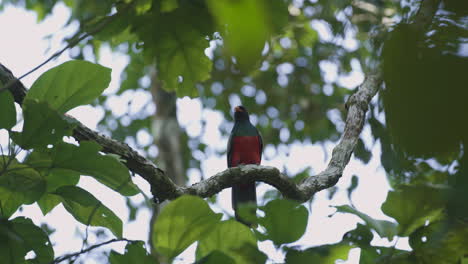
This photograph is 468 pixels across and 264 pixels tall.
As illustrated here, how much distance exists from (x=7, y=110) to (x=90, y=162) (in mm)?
282

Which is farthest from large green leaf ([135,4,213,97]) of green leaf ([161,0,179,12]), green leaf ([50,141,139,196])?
green leaf ([50,141,139,196])

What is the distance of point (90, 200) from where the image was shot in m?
1.45

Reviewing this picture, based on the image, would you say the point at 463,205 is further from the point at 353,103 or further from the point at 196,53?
the point at 353,103

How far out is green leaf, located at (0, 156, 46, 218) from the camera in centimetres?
142

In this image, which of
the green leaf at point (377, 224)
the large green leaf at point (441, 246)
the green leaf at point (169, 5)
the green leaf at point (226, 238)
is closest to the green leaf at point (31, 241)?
the green leaf at point (226, 238)

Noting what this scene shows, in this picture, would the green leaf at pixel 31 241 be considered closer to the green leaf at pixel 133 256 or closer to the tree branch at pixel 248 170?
the green leaf at pixel 133 256

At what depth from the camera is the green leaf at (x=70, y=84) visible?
1.54 metres

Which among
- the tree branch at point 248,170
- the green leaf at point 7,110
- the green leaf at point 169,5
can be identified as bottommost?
the tree branch at point 248,170

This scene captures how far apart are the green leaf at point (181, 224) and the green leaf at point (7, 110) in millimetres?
547

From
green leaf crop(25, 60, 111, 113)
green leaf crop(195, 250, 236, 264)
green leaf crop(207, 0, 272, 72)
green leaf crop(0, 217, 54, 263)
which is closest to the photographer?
green leaf crop(207, 0, 272, 72)

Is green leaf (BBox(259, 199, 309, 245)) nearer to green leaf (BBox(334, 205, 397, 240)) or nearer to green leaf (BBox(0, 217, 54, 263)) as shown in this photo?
green leaf (BBox(334, 205, 397, 240))

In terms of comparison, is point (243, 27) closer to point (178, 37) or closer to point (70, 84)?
point (178, 37)

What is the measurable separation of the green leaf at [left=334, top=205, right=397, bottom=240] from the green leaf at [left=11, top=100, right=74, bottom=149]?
2.68 feet

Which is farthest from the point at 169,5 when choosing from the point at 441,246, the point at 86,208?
the point at 86,208
